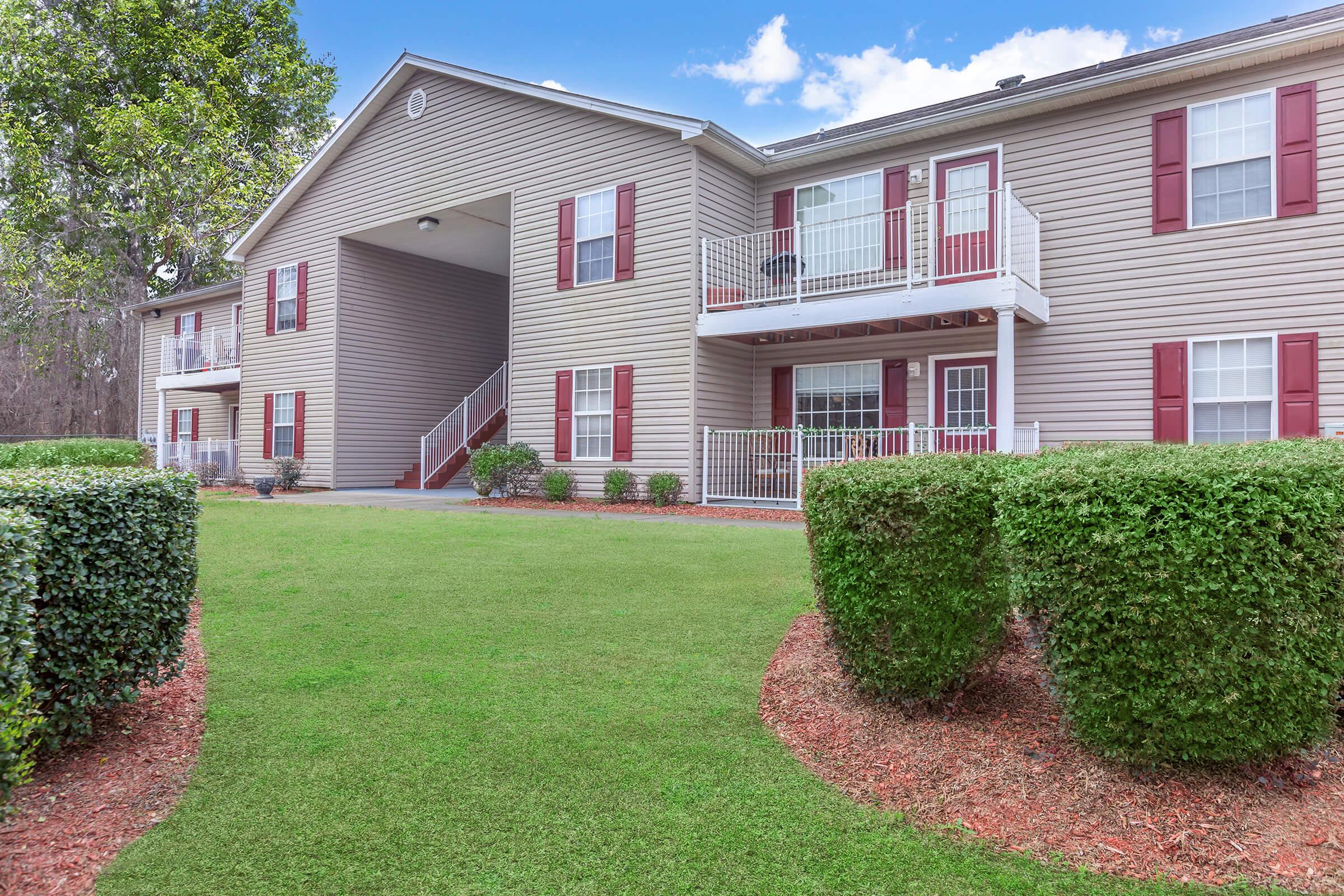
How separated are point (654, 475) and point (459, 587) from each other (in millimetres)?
7142

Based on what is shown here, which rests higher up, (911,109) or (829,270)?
(911,109)

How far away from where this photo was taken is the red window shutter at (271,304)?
66.0 ft

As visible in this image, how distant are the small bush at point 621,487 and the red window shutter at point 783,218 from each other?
4.62 metres

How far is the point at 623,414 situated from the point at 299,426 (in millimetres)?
9326

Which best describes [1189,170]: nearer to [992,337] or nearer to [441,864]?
[992,337]

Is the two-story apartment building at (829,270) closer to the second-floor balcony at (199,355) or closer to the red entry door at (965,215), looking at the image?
the red entry door at (965,215)

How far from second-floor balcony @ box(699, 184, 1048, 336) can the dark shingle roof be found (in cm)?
149

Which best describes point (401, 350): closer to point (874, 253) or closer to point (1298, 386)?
point (874, 253)

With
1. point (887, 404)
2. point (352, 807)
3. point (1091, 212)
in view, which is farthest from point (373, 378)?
point (352, 807)

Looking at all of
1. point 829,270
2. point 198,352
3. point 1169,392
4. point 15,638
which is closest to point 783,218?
point 829,270

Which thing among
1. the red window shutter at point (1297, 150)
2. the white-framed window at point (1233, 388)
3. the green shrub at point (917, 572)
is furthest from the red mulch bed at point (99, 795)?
the red window shutter at point (1297, 150)

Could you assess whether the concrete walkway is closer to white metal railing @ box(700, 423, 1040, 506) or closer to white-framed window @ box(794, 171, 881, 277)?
white metal railing @ box(700, 423, 1040, 506)

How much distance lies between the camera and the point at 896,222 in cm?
1306

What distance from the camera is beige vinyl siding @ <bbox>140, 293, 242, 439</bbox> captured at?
2364cm
